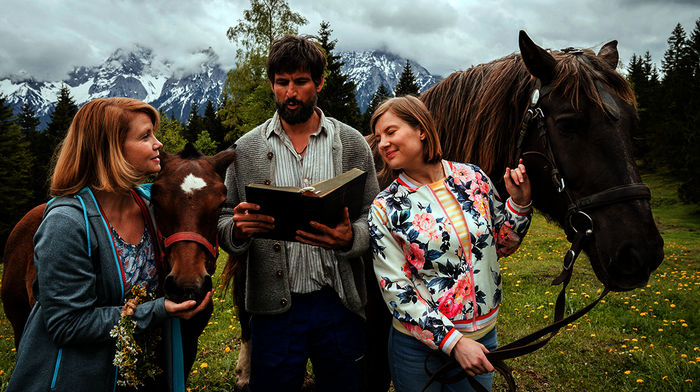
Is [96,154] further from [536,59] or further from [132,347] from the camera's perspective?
[536,59]

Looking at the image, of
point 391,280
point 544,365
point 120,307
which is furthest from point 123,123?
point 544,365

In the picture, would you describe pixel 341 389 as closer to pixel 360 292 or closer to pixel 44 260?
pixel 360 292

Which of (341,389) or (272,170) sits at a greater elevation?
(272,170)

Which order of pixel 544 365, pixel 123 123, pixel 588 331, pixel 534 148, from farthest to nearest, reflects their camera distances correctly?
pixel 588 331 → pixel 544 365 → pixel 534 148 → pixel 123 123

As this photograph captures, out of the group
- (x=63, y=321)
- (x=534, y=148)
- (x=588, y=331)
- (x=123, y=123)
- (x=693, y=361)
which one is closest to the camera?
(x=63, y=321)

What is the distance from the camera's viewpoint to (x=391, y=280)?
1929 mm

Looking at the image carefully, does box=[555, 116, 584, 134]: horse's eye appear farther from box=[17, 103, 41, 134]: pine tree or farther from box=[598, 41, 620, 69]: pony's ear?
box=[17, 103, 41, 134]: pine tree

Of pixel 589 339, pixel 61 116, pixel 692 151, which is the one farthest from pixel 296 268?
pixel 61 116

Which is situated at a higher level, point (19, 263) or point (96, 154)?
point (96, 154)

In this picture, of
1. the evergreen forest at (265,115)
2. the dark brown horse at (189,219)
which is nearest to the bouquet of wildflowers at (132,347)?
the dark brown horse at (189,219)

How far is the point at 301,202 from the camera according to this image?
5.83ft

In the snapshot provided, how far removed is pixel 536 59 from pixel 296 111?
4.79ft

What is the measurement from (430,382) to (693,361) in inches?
158

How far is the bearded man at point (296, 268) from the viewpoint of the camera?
2.30 meters
